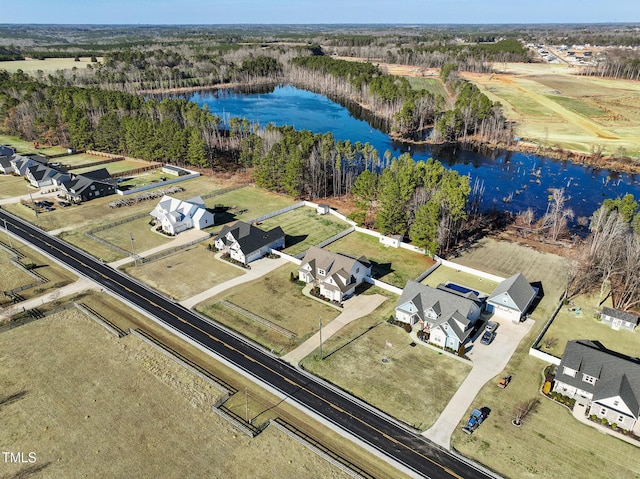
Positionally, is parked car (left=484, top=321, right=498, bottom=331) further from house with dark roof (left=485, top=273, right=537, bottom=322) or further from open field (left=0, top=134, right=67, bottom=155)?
open field (left=0, top=134, right=67, bottom=155)

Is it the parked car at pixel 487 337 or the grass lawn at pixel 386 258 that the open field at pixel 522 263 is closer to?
the grass lawn at pixel 386 258

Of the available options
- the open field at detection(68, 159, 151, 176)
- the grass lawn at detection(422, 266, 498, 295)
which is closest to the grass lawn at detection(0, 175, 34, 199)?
the open field at detection(68, 159, 151, 176)

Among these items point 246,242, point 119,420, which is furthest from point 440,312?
point 119,420

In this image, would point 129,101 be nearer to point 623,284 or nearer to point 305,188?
point 305,188

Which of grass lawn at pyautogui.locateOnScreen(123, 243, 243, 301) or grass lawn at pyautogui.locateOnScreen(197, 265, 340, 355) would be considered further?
grass lawn at pyautogui.locateOnScreen(123, 243, 243, 301)

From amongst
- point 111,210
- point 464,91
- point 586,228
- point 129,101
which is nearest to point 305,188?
point 111,210

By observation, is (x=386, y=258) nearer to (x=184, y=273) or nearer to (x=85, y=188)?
(x=184, y=273)
